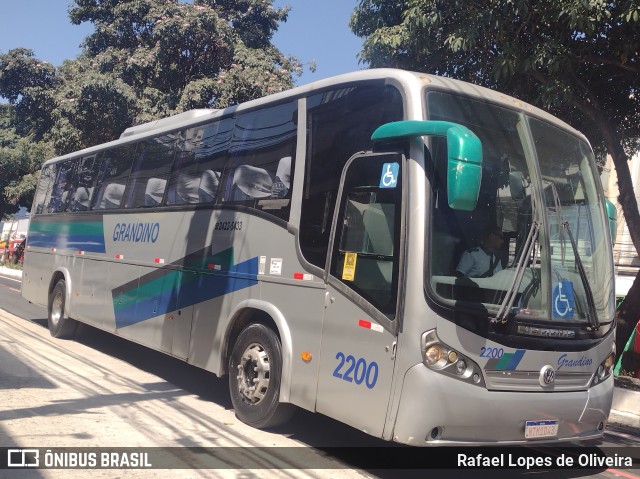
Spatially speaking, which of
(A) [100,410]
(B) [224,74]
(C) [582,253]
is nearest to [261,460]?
(A) [100,410]

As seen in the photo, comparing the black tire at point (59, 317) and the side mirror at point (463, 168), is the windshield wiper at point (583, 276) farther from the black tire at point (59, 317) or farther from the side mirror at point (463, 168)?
the black tire at point (59, 317)

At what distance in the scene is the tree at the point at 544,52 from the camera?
9.60 m

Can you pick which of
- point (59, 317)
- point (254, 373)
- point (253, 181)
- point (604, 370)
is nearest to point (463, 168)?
point (604, 370)

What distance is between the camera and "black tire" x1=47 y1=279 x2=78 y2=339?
37.7 ft

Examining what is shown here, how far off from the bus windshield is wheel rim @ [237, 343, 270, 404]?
91.7 inches

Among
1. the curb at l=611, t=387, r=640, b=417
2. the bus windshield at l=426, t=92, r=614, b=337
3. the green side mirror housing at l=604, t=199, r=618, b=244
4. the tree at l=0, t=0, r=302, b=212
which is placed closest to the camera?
the bus windshield at l=426, t=92, r=614, b=337

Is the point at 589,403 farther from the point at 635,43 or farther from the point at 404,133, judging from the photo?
the point at 635,43

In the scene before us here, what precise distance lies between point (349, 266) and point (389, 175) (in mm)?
841

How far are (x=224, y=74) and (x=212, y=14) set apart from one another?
1892 mm

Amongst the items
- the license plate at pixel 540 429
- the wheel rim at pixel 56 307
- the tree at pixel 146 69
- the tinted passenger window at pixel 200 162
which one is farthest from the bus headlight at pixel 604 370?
the tree at pixel 146 69

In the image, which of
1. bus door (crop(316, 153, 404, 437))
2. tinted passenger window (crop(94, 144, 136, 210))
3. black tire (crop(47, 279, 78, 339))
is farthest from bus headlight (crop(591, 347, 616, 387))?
black tire (crop(47, 279, 78, 339))

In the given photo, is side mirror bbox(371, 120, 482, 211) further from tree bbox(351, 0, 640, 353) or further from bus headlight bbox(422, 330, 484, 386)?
tree bbox(351, 0, 640, 353)

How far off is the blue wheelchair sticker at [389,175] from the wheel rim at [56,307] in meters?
8.27

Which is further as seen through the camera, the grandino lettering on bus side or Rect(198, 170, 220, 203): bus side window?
the grandino lettering on bus side
